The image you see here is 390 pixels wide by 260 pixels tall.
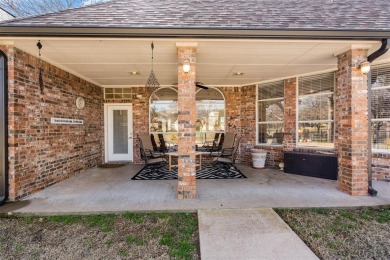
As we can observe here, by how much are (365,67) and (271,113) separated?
3.09m

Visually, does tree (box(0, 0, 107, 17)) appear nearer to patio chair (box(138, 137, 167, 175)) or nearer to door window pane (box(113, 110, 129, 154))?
door window pane (box(113, 110, 129, 154))

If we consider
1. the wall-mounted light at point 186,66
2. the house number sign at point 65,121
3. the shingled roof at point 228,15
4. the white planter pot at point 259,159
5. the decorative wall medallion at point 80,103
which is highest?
the shingled roof at point 228,15

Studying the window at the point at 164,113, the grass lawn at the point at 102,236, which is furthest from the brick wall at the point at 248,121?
the grass lawn at the point at 102,236

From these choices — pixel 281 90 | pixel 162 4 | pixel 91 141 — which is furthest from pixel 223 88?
pixel 91 141

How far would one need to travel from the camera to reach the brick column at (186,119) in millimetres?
3580

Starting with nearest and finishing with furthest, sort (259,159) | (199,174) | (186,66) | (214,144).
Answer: (186,66)
(199,174)
(259,159)
(214,144)

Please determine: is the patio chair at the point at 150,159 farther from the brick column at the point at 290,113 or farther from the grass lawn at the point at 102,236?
the brick column at the point at 290,113

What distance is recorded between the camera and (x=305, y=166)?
532 cm

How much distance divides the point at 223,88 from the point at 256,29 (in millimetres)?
3998

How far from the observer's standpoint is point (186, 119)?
3580mm

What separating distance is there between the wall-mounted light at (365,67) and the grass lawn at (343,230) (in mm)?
2360

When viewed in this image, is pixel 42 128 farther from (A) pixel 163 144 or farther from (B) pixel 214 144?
(B) pixel 214 144

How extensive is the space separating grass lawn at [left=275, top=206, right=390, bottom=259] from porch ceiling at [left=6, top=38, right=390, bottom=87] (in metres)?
2.86

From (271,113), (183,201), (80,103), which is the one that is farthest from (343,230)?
(80,103)
